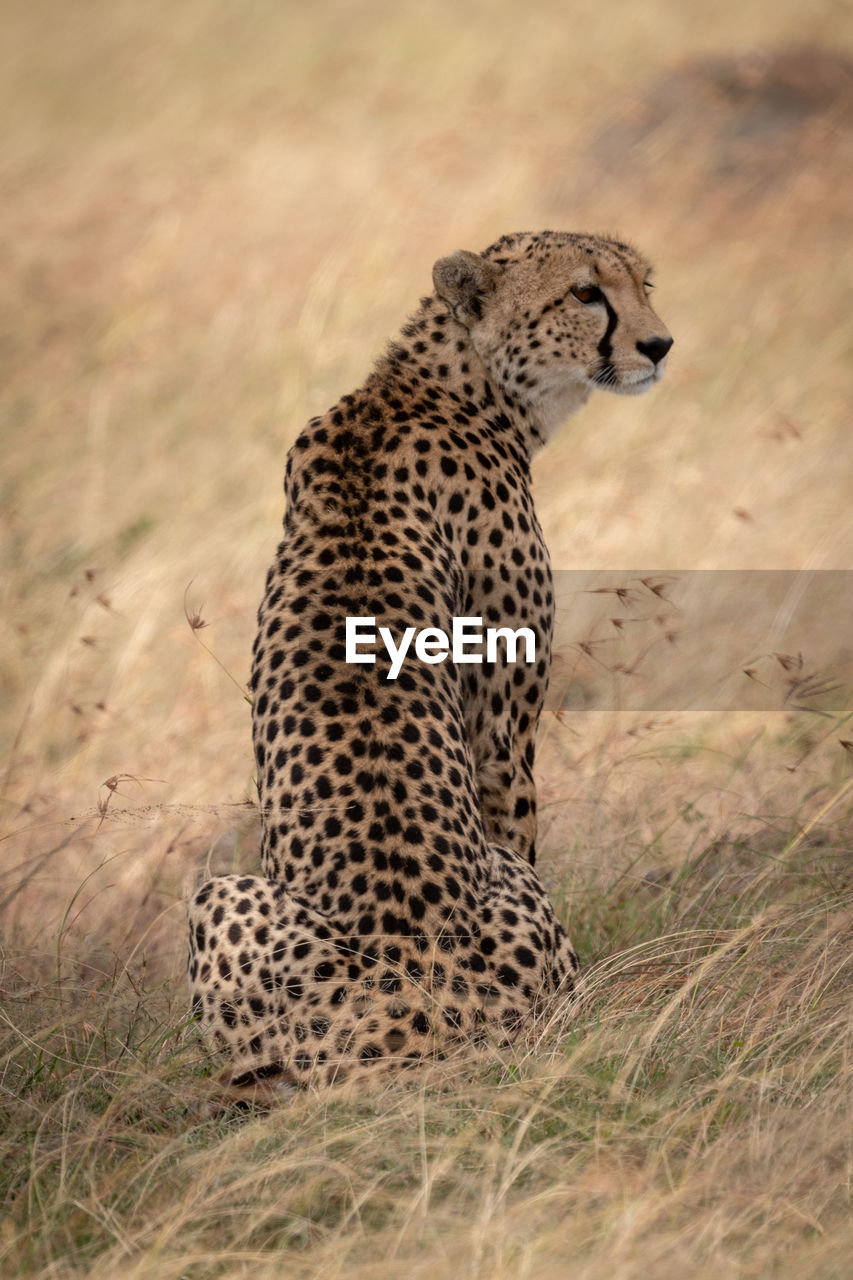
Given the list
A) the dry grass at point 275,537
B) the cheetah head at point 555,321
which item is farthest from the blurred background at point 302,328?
the cheetah head at point 555,321

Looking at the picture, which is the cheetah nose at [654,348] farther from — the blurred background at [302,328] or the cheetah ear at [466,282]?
the blurred background at [302,328]

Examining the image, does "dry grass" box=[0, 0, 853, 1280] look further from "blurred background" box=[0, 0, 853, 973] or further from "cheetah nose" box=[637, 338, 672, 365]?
"cheetah nose" box=[637, 338, 672, 365]

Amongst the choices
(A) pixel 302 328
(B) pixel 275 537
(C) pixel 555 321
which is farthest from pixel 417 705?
(A) pixel 302 328

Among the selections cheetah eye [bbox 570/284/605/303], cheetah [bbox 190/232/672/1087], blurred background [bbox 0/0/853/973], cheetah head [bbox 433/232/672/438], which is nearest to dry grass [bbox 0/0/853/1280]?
blurred background [bbox 0/0/853/973]

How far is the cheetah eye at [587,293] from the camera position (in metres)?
3.68

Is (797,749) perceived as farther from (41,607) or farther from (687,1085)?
(41,607)

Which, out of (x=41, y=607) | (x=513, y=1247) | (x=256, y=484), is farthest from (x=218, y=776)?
(x=513, y=1247)

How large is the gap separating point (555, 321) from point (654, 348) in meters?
0.24

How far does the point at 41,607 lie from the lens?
589 centimetres

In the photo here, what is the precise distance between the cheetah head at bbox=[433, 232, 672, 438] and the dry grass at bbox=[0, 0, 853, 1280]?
1108 millimetres

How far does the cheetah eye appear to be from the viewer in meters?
3.68

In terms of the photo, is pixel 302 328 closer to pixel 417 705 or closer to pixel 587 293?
pixel 587 293

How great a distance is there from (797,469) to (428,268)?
8.79 ft

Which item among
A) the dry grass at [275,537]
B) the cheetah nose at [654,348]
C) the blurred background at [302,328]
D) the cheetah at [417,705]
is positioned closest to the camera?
the dry grass at [275,537]
